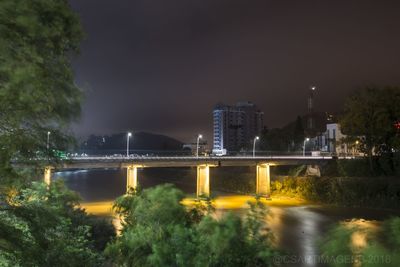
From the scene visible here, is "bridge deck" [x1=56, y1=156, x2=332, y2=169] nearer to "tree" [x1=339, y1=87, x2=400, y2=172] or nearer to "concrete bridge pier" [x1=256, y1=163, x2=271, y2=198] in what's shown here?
"concrete bridge pier" [x1=256, y1=163, x2=271, y2=198]

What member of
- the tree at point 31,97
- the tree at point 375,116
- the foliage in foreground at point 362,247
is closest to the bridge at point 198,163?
the tree at point 375,116

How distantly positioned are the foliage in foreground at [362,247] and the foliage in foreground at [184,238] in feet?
12.1

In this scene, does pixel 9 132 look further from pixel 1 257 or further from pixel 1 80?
pixel 1 257

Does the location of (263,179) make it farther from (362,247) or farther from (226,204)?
(362,247)

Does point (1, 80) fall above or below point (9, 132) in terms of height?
above

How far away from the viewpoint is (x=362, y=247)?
18.2ft

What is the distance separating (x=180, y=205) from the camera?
39.8 ft

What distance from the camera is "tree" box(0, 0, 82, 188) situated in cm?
511

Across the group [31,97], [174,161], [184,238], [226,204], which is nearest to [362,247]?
[31,97]

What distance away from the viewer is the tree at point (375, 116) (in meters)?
53.7

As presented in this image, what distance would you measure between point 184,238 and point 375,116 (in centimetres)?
4888

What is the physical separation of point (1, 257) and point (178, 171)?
117 metres

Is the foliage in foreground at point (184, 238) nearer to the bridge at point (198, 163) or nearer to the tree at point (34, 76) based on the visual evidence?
the tree at point (34, 76)

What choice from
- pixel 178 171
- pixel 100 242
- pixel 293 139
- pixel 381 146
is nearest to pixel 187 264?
pixel 100 242
